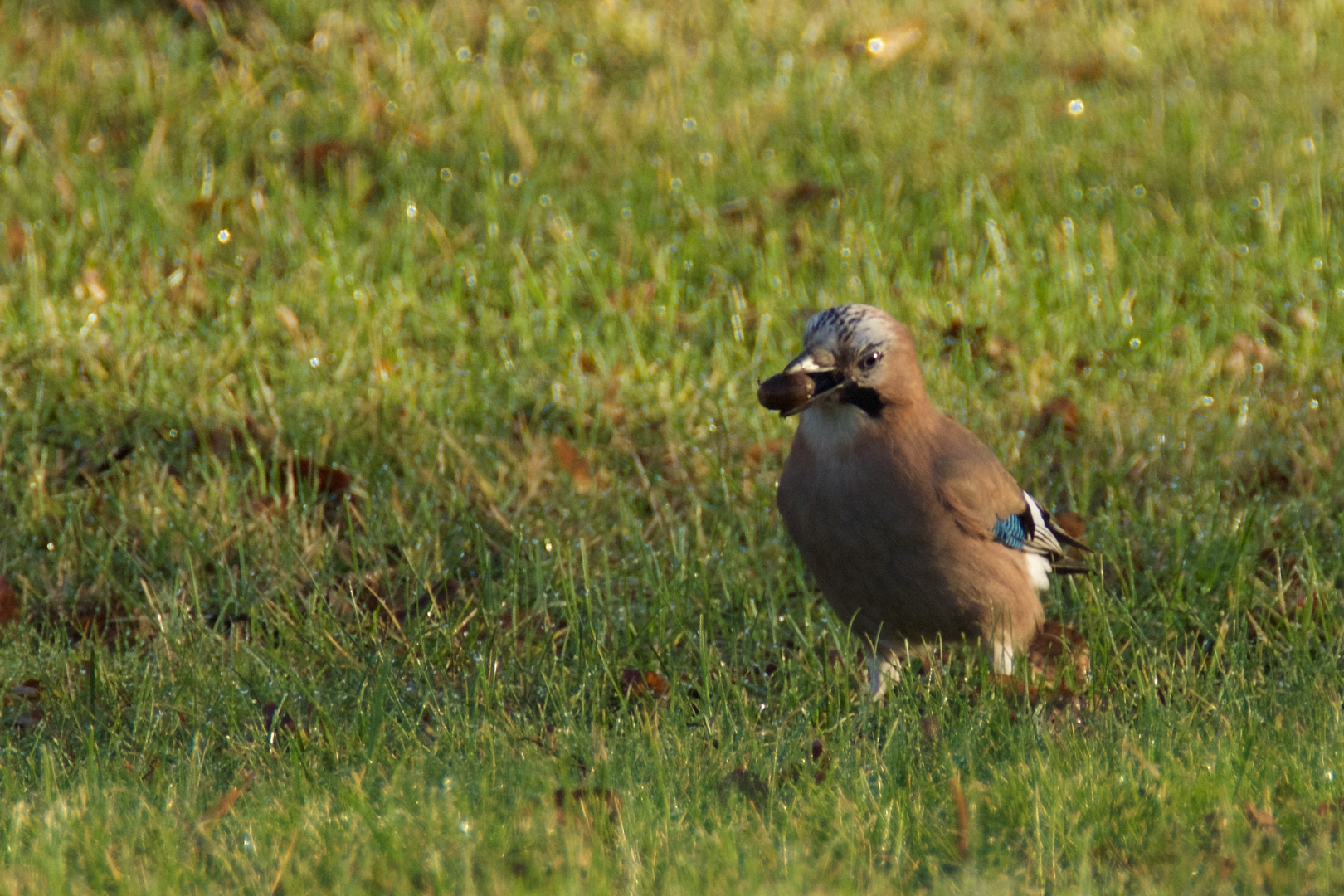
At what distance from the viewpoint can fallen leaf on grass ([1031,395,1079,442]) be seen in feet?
19.1

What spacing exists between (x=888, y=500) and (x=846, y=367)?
1.24ft

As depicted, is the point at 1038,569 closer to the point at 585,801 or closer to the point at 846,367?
the point at 846,367

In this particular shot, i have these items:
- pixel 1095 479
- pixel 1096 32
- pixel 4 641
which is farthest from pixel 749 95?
pixel 4 641

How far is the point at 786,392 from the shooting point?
4.08 meters

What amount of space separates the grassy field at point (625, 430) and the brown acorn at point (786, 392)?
75 cm

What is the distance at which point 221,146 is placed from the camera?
24.9 feet

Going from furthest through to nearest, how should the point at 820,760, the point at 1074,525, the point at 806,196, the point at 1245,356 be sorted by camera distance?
the point at 806,196 < the point at 1245,356 < the point at 1074,525 < the point at 820,760

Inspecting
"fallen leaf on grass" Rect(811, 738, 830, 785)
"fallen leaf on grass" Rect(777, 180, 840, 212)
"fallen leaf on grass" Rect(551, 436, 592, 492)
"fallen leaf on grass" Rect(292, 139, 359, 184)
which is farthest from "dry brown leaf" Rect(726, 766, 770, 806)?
"fallen leaf on grass" Rect(292, 139, 359, 184)

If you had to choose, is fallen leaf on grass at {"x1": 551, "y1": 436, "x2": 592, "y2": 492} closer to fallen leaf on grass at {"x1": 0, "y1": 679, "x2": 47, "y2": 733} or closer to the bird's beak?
the bird's beak

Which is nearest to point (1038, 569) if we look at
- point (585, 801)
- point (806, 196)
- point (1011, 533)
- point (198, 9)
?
point (1011, 533)

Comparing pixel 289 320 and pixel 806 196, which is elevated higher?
pixel 806 196

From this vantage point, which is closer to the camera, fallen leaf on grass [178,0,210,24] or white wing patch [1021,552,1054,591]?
white wing patch [1021,552,1054,591]

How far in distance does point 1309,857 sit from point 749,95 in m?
5.80

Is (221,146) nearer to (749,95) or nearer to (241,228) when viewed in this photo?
(241,228)
